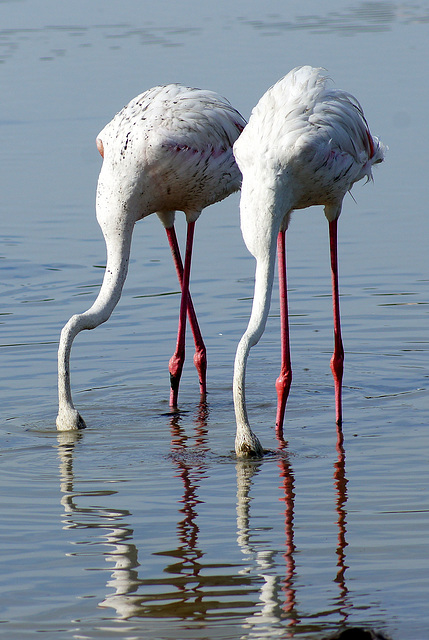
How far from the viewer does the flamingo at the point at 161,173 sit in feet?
26.6

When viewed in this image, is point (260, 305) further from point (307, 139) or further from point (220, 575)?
point (220, 575)

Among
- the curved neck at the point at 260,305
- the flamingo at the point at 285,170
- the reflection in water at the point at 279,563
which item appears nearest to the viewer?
the reflection in water at the point at 279,563

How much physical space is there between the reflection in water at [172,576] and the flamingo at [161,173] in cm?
156

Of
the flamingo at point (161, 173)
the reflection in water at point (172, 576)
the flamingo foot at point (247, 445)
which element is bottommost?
the reflection in water at point (172, 576)

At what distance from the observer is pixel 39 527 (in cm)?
596

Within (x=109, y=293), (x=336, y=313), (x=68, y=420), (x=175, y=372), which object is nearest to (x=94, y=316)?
(x=109, y=293)

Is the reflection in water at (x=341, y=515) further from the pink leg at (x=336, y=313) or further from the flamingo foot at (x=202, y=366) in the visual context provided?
the flamingo foot at (x=202, y=366)

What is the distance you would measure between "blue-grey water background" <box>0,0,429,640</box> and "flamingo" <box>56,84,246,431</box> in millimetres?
653

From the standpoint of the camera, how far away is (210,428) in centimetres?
783

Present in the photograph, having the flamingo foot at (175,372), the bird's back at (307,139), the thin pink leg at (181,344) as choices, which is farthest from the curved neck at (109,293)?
the bird's back at (307,139)

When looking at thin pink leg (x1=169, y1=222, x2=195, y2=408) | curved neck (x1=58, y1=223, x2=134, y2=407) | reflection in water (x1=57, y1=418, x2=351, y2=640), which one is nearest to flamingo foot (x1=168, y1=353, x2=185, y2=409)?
thin pink leg (x1=169, y1=222, x2=195, y2=408)

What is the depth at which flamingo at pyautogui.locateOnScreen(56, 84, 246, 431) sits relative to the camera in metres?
8.12

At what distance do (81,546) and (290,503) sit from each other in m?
1.15

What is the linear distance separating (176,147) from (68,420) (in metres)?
2.07
